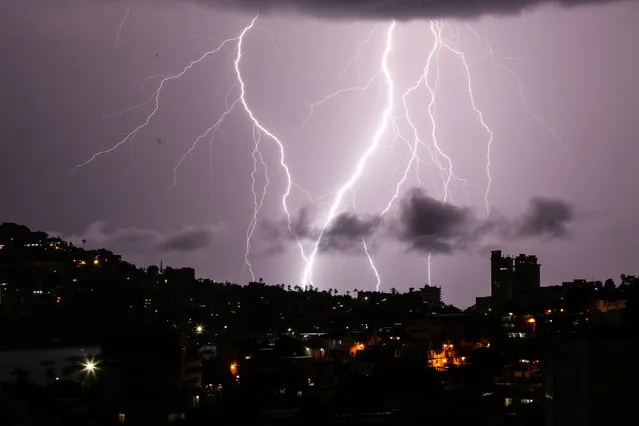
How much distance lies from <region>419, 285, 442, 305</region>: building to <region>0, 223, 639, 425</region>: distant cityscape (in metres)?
6.47

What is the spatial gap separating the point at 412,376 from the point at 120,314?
117 feet

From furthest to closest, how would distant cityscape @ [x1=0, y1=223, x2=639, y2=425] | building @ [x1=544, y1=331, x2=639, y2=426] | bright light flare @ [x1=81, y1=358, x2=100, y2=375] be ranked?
1. bright light flare @ [x1=81, y1=358, x2=100, y2=375]
2. distant cityscape @ [x1=0, y1=223, x2=639, y2=425]
3. building @ [x1=544, y1=331, x2=639, y2=426]

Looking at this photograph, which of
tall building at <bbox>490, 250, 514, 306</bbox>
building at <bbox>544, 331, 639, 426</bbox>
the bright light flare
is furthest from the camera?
tall building at <bbox>490, 250, 514, 306</bbox>

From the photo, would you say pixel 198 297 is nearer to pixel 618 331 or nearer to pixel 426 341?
pixel 426 341

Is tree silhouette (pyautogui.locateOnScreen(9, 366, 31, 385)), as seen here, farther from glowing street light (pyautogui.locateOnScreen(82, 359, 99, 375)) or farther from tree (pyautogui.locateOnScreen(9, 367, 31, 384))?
glowing street light (pyautogui.locateOnScreen(82, 359, 99, 375))

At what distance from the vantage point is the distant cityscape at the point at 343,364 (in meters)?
13.2

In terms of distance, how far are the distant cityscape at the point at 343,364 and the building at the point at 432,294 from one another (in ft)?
21.2

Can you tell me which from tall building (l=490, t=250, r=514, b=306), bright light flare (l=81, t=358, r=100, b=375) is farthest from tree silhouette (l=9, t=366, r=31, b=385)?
tall building (l=490, t=250, r=514, b=306)

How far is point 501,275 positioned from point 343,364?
33.1 m

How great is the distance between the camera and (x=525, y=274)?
5700 centimetres

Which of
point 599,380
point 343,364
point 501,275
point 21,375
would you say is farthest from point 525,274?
point 599,380

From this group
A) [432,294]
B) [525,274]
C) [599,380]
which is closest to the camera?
[599,380]

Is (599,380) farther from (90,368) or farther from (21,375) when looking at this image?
(21,375)

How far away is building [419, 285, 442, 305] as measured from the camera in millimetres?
63519
